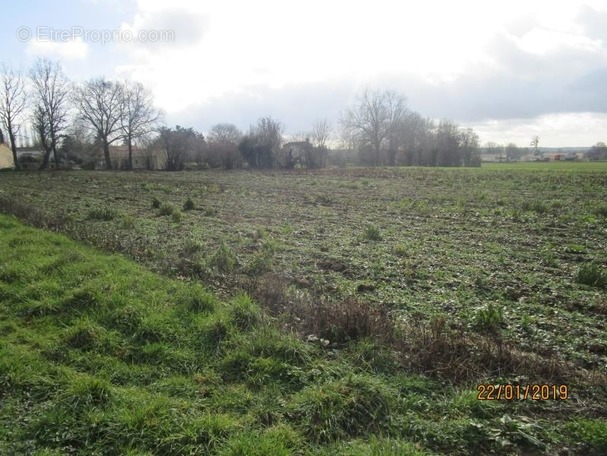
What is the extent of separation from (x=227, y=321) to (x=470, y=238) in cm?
795

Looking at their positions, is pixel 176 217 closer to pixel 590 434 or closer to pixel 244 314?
pixel 244 314

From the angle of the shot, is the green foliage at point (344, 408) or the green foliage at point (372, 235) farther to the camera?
the green foliage at point (372, 235)

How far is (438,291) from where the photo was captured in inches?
270

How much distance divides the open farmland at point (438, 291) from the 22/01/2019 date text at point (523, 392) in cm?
8

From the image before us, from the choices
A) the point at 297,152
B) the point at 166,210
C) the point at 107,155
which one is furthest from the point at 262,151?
the point at 166,210

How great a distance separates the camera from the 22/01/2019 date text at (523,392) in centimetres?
392

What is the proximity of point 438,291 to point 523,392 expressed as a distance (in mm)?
2915

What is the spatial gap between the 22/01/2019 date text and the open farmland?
0.26 ft

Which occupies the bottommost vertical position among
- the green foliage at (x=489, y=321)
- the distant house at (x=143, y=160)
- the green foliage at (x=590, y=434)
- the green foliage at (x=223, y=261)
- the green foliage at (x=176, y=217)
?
the green foliage at (x=590, y=434)

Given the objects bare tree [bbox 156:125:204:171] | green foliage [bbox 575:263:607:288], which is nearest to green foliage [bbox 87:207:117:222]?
green foliage [bbox 575:263:607:288]

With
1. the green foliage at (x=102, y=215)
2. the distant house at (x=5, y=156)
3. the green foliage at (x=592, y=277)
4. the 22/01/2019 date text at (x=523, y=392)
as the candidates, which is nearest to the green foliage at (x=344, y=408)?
the 22/01/2019 date text at (x=523, y=392)

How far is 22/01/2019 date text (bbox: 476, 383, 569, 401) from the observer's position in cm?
392

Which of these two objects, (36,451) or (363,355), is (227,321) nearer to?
(363,355)

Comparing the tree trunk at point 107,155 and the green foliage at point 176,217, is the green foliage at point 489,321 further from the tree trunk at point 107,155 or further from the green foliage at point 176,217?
the tree trunk at point 107,155
